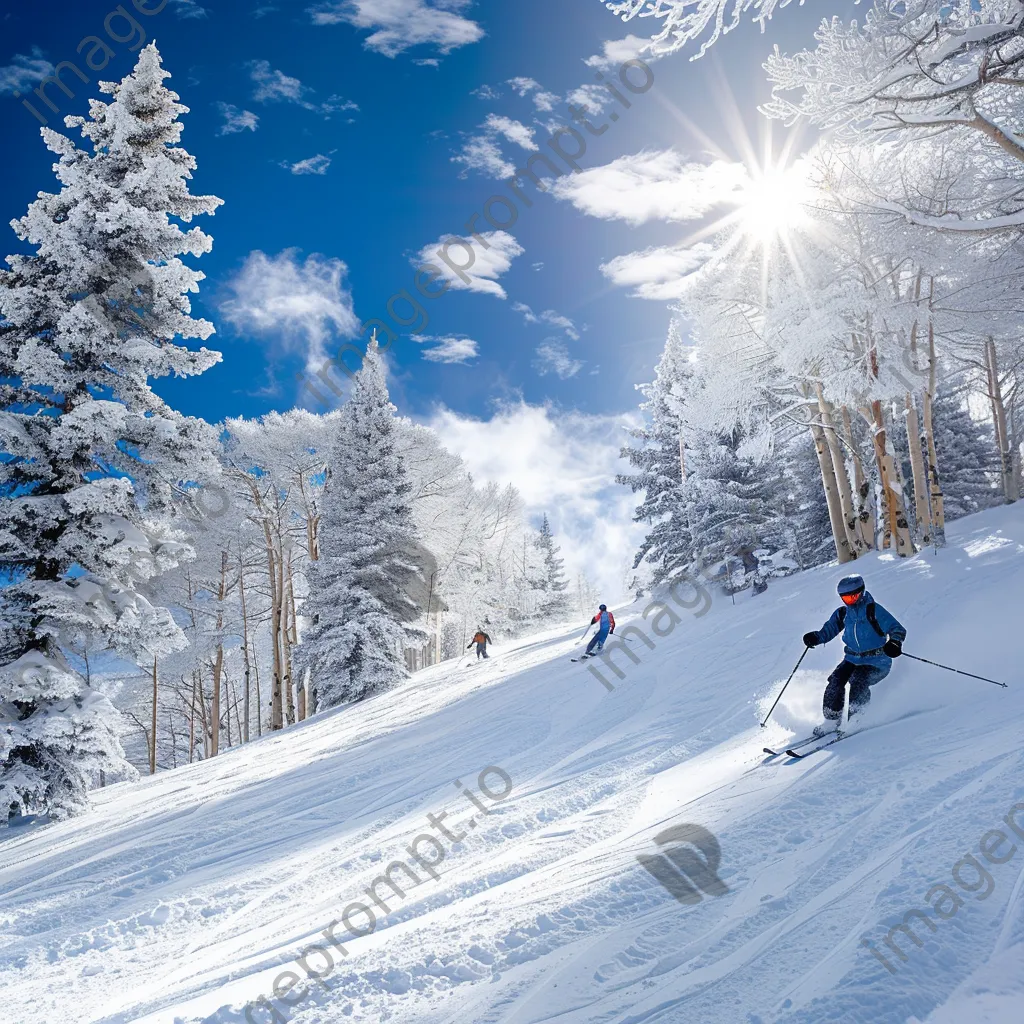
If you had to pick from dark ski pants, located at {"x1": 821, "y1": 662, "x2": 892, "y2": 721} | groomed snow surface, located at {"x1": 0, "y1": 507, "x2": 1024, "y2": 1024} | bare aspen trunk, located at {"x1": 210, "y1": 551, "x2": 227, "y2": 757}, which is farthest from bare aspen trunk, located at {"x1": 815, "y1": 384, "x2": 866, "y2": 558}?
bare aspen trunk, located at {"x1": 210, "y1": 551, "x2": 227, "y2": 757}

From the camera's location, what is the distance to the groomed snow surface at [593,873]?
9.82 ft

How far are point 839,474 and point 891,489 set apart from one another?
149 inches

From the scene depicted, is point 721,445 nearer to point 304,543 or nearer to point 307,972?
point 304,543

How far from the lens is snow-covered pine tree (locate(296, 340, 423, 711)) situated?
18.7 m

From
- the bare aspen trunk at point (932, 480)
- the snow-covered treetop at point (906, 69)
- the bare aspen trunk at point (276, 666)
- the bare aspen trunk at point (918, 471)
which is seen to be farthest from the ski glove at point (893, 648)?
the bare aspen trunk at point (276, 666)

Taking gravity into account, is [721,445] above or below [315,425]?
below

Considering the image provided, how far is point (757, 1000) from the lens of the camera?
9.18 ft

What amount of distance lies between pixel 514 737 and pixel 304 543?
18.0 metres

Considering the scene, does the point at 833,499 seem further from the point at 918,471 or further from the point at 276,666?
the point at 276,666

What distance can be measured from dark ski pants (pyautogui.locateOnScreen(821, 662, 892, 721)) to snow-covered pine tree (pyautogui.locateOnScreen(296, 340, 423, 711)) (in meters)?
14.4

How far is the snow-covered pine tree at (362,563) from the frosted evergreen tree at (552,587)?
2289cm

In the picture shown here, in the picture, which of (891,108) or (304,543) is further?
(304,543)

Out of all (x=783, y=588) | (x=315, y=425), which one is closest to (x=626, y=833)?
(x=783, y=588)

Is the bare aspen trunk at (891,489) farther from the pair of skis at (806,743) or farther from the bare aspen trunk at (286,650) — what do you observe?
the bare aspen trunk at (286,650)
